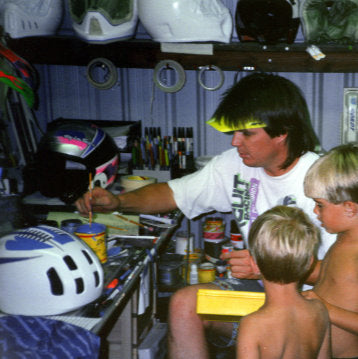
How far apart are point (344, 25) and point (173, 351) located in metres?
1.87

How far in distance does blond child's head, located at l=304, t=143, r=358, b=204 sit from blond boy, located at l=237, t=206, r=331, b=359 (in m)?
0.21

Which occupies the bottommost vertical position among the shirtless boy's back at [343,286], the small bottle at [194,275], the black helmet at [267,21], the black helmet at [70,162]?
the small bottle at [194,275]

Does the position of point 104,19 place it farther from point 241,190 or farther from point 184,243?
point 184,243

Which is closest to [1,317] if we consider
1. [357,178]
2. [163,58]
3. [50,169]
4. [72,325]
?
[72,325]

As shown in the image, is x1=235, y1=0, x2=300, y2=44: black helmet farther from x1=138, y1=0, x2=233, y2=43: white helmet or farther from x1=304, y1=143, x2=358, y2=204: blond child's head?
x1=304, y1=143, x2=358, y2=204: blond child's head

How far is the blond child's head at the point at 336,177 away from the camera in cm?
141

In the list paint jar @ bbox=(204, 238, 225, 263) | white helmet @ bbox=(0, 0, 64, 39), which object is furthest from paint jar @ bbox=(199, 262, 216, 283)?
white helmet @ bbox=(0, 0, 64, 39)

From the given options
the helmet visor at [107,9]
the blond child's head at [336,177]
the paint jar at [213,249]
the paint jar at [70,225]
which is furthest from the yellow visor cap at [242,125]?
the paint jar at [213,249]

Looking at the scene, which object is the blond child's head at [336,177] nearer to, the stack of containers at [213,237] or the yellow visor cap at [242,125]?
the yellow visor cap at [242,125]

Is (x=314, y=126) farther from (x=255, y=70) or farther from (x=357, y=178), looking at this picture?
(x=357, y=178)

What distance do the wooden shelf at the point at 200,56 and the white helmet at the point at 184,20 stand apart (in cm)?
7

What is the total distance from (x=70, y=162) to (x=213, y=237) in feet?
3.59

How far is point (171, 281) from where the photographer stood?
8.13ft

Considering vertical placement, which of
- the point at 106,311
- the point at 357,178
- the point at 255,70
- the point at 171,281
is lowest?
the point at 171,281
